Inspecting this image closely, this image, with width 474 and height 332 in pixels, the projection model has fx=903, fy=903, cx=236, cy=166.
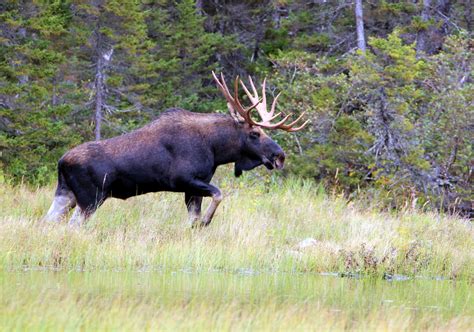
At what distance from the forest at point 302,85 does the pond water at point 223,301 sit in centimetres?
510

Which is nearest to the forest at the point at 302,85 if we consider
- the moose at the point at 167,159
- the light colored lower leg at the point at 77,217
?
the moose at the point at 167,159

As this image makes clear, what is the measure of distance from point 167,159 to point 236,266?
2307 mm

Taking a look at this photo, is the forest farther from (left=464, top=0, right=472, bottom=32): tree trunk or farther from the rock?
the rock

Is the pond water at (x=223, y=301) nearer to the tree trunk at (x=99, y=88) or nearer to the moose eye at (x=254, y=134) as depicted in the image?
the moose eye at (x=254, y=134)

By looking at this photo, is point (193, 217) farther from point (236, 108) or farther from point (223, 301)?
point (223, 301)

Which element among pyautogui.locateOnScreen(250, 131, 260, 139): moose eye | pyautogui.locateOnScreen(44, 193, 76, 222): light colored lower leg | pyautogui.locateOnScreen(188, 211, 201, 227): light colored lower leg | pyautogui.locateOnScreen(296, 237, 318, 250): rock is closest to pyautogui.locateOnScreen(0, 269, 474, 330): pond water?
pyautogui.locateOnScreen(296, 237, 318, 250): rock

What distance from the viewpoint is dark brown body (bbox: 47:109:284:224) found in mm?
11461

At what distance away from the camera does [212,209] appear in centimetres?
1170

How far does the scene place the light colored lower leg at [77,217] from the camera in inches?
440

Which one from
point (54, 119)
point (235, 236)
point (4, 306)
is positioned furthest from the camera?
point (54, 119)

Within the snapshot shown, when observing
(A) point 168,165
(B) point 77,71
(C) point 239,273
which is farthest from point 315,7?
(C) point 239,273

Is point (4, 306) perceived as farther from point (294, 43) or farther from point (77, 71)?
point (294, 43)

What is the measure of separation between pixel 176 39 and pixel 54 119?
518 cm

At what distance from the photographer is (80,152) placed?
11531 millimetres
